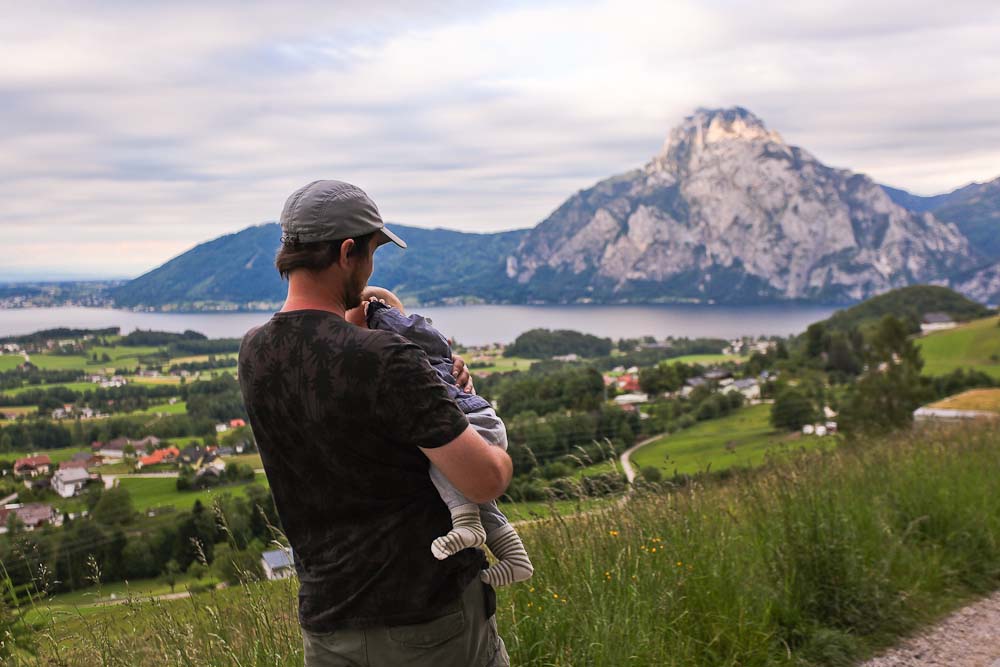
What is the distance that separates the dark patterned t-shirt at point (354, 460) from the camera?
194 centimetres

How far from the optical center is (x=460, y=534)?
202 cm

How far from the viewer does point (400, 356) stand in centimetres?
192

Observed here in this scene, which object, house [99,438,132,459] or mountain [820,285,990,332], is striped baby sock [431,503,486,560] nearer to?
house [99,438,132,459]

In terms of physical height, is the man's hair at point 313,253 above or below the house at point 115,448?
above

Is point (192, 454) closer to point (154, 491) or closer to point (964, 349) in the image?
point (154, 491)

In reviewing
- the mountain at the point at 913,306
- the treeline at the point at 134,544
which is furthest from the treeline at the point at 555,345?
the treeline at the point at 134,544

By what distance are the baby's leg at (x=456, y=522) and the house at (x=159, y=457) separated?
Answer: 25.6 meters

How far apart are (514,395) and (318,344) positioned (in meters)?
36.7

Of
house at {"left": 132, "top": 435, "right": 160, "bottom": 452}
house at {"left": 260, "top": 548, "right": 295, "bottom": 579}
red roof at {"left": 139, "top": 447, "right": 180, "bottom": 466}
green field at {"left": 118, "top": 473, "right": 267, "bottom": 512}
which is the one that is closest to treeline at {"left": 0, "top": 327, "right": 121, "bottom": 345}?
house at {"left": 132, "top": 435, "right": 160, "bottom": 452}

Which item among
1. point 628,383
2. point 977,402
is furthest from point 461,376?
point 628,383

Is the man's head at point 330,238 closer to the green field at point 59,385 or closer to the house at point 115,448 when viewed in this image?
the house at point 115,448

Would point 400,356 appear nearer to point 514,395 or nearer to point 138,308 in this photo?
point 514,395

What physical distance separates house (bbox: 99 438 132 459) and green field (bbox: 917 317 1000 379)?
147 ft

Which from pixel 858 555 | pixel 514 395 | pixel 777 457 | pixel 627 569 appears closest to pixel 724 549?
pixel 627 569
